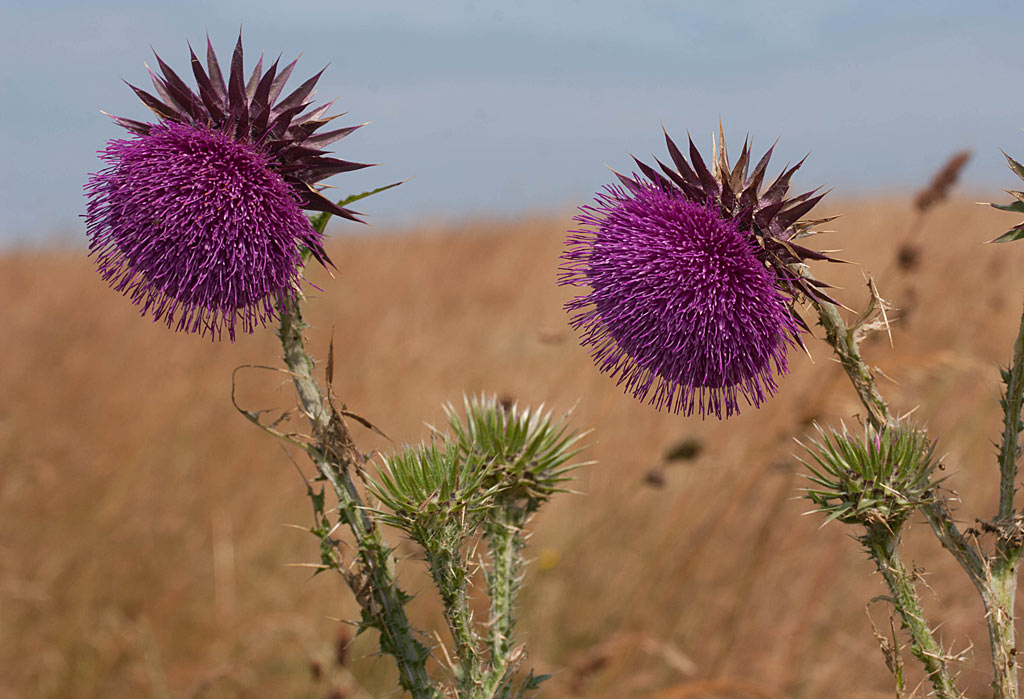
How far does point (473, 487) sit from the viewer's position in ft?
7.16

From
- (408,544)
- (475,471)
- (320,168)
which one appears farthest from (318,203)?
(408,544)

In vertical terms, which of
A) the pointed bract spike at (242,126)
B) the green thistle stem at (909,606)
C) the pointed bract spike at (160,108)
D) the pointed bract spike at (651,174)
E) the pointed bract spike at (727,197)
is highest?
the pointed bract spike at (160,108)

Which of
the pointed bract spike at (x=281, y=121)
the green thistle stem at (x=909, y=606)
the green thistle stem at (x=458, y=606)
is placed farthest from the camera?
the pointed bract spike at (x=281, y=121)

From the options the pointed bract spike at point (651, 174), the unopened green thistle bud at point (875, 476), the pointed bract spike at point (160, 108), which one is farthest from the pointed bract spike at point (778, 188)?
the pointed bract spike at point (160, 108)

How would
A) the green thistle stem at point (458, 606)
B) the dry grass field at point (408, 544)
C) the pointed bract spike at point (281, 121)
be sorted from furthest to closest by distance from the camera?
the dry grass field at point (408, 544), the pointed bract spike at point (281, 121), the green thistle stem at point (458, 606)

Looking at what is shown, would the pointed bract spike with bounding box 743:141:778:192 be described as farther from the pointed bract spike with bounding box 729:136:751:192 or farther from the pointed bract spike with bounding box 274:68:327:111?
the pointed bract spike with bounding box 274:68:327:111

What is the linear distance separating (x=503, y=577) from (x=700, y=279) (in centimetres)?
109

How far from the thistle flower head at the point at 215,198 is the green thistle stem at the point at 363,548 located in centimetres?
17

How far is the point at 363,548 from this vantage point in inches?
84.5

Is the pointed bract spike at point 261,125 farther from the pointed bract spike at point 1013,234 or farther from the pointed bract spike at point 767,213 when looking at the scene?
the pointed bract spike at point 1013,234

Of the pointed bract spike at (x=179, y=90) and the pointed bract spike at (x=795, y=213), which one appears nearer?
the pointed bract spike at (x=795, y=213)

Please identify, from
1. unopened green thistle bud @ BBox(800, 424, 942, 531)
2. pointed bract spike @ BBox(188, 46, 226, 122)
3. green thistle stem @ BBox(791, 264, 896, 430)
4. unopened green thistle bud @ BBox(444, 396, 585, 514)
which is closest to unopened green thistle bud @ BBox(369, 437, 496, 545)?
unopened green thistle bud @ BBox(444, 396, 585, 514)

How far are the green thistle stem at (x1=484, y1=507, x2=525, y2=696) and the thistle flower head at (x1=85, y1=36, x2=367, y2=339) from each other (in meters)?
0.96

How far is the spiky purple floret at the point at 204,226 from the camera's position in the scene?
2287 mm
